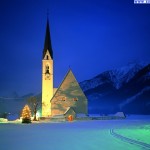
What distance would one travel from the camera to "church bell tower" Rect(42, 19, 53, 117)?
206ft

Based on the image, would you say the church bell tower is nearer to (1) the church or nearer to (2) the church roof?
(1) the church

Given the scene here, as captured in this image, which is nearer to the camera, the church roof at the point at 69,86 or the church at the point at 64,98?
the church at the point at 64,98

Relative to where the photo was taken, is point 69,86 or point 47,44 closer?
point 69,86

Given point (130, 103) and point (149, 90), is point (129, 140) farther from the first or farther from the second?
point (149, 90)

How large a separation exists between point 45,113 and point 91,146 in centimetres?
4641

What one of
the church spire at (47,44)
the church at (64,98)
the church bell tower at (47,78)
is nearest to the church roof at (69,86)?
the church at (64,98)

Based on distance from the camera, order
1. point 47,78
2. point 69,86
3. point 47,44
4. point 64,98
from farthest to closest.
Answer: point 47,44 < point 47,78 < point 69,86 < point 64,98

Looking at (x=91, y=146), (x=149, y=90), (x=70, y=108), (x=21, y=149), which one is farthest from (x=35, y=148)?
(x=149, y=90)

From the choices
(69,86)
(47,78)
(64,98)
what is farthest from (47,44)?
(64,98)

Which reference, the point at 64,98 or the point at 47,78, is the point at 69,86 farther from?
the point at 47,78

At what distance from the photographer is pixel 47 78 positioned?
6462 centimetres

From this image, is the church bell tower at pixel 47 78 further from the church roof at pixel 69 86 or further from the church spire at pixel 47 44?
the church roof at pixel 69 86

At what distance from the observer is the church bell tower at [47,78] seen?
62.9 m

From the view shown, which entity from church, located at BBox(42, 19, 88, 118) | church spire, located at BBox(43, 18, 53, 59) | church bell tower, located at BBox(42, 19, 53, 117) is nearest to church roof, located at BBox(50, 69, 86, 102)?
church, located at BBox(42, 19, 88, 118)
